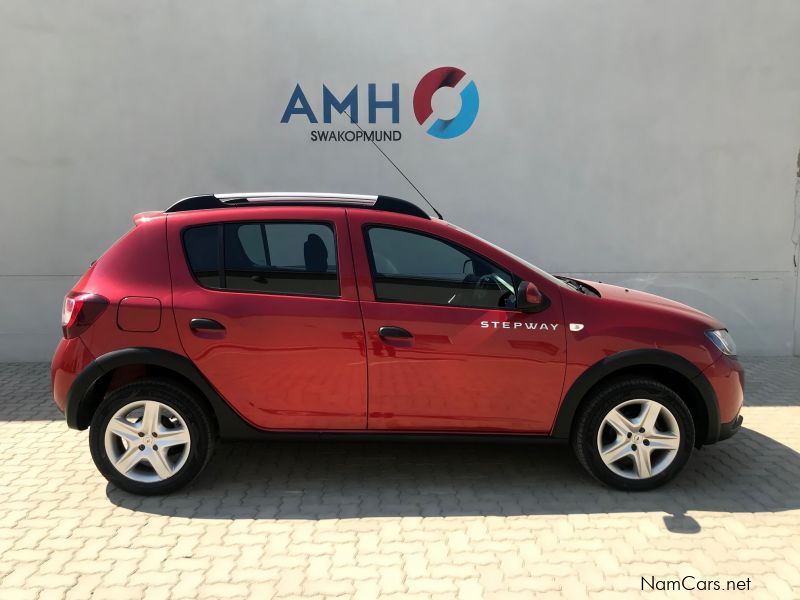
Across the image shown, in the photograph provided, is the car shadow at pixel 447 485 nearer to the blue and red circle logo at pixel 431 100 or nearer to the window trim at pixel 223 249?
the window trim at pixel 223 249

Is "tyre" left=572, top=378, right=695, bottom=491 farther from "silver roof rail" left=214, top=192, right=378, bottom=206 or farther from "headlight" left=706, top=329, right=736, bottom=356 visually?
"silver roof rail" left=214, top=192, right=378, bottom=206

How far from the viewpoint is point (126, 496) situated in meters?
3.89

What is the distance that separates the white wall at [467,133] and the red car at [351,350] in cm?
324

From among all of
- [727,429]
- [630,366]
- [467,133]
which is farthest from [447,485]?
[467,133]

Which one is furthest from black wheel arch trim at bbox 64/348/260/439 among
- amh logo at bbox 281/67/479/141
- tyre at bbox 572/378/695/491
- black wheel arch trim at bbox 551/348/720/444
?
amh logo at bbox 281/67/479/141

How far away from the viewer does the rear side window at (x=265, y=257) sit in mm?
3840

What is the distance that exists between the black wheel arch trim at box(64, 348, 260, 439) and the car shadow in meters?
0.44

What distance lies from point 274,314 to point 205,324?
377 mm

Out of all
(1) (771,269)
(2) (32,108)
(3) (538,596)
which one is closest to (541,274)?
(3) (538,596)

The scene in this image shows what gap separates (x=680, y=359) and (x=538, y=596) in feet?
5.39

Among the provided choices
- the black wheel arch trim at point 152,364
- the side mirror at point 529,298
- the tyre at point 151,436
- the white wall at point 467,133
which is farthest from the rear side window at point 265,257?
the white wall at point 467,133

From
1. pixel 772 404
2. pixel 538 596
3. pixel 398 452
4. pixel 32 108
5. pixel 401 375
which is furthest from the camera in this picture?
pixel 32 108

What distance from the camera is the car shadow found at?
3760 millimetres

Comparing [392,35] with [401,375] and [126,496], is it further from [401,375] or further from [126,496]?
[126,496]
